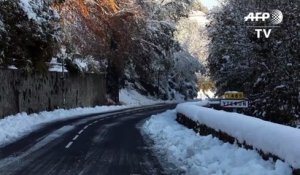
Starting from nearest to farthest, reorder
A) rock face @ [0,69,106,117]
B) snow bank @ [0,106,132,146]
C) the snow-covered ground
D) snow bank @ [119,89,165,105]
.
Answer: snow bank @ [0,106,132,146] → the snow-covered ground → rock face @ [0,69,106,117] → snow bank @ [119,89,165,105]

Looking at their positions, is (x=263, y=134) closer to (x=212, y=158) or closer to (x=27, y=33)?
(x=212, y=158)

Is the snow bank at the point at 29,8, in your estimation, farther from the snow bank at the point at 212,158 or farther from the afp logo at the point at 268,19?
the snow bank at the point at 212,158

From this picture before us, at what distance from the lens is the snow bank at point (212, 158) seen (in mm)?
8938

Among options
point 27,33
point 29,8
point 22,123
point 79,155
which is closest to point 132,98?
point 27,33

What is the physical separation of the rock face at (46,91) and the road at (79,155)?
23.2ft

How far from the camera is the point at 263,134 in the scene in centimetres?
962

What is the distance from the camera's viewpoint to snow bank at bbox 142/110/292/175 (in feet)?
29.3

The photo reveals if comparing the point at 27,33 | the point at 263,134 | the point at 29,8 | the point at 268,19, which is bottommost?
the point at 263,134

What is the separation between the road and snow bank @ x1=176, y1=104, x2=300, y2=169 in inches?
79.3

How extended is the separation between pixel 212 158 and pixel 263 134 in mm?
2168

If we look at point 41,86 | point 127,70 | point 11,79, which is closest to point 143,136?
point 11,79

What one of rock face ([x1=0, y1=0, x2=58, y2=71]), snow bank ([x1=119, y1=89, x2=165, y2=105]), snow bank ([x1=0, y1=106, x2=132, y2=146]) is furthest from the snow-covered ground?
snow bank ([x1=119, y1=89, x2=165, y2=105])

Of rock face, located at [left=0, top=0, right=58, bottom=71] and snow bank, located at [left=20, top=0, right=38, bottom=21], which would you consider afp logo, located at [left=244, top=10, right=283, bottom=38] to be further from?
snow bank, located at [left=20, top=0, right=38, bottom=21]

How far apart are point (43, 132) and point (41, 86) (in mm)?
12489
